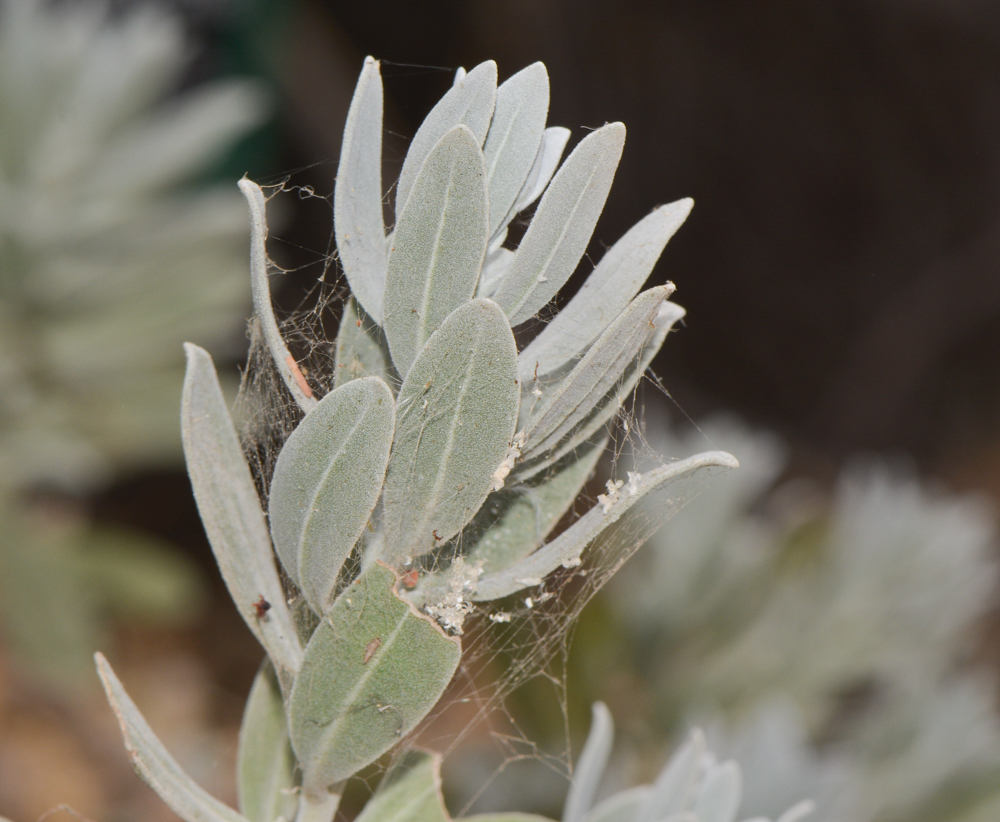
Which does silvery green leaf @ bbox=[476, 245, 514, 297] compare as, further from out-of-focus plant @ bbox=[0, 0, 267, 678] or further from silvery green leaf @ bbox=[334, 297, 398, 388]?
Result: out-of-focus plant @ bbox=[0, 0, 267, 678]

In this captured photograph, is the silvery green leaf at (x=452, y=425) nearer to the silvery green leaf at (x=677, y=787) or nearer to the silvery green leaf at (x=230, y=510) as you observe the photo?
the silvery green leaf at (x=230, y=510)

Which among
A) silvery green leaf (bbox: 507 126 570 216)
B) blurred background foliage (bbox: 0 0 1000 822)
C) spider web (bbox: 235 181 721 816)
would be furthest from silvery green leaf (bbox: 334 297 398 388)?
blurred background foliage (bbox: 0 0 1000 822)

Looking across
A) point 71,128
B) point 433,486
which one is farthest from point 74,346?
point 433,486

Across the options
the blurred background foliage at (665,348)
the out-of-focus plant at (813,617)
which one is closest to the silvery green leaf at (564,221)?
the blurred background foliage at (665,348)

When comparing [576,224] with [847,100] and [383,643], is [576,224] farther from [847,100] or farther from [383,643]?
[847,100]

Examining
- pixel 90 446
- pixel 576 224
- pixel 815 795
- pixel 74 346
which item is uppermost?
pixel 576 224

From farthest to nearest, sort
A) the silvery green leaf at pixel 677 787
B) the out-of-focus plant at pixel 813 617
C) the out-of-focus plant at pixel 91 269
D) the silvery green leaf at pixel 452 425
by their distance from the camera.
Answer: the out-of-focus plant at pixel 91 269 → the out-of-focus plant at pixel 813 617 → the silvery green leaf at pixel 677 787 → the silvery green leaf at pixel 452 425
